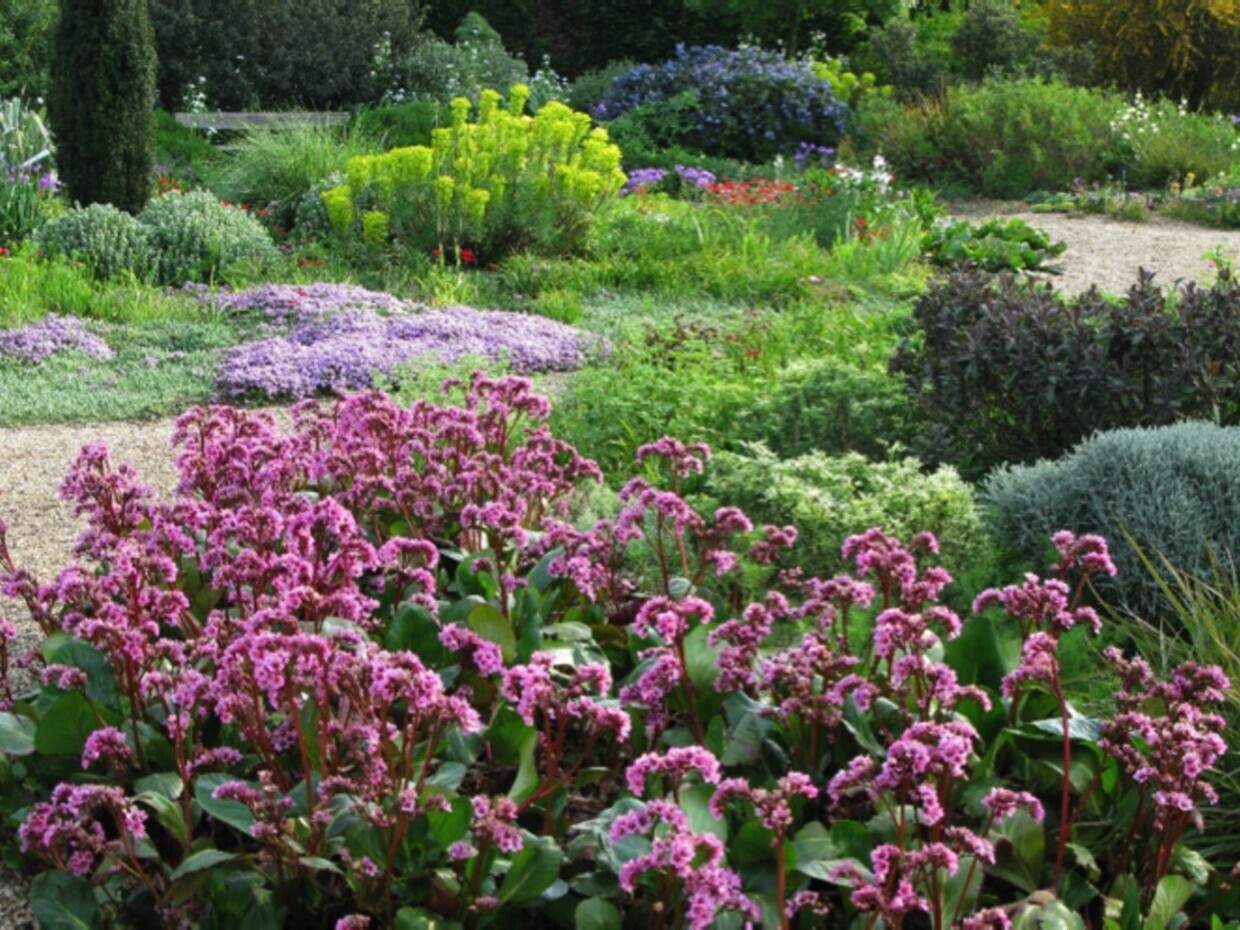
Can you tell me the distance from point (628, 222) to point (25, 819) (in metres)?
7.98

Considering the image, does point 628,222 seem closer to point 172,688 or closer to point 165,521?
point 165,521

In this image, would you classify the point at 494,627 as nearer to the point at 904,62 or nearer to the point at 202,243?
the point at 202,243

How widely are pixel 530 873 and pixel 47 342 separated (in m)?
5.80

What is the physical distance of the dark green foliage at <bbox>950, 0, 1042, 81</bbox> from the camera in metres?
18.1

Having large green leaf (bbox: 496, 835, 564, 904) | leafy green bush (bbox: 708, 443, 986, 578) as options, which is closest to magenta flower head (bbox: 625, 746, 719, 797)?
large green leaf (bbox: 496, 835, 564, 904)

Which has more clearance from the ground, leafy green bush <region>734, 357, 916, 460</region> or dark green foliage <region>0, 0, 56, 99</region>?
dark green foliage <region>0, 0, 56, 99</region>

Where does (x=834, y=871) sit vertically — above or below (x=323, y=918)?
above

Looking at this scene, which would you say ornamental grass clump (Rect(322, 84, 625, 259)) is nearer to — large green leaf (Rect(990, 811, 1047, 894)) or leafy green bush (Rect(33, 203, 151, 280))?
leafy green bush (Rect(33, 203, 151, 280))

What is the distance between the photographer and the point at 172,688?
288 cm

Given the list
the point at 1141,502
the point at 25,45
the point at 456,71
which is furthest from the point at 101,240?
the point at 456,71

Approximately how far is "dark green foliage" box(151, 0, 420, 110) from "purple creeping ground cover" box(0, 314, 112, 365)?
10145 mm

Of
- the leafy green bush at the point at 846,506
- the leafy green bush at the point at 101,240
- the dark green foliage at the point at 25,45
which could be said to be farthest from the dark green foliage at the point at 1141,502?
the dark green foliage at the point at 25,45

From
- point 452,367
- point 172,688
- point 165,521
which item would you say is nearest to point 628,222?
point 452,367

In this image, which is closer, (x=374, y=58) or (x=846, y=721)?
(x=846, y=721)
